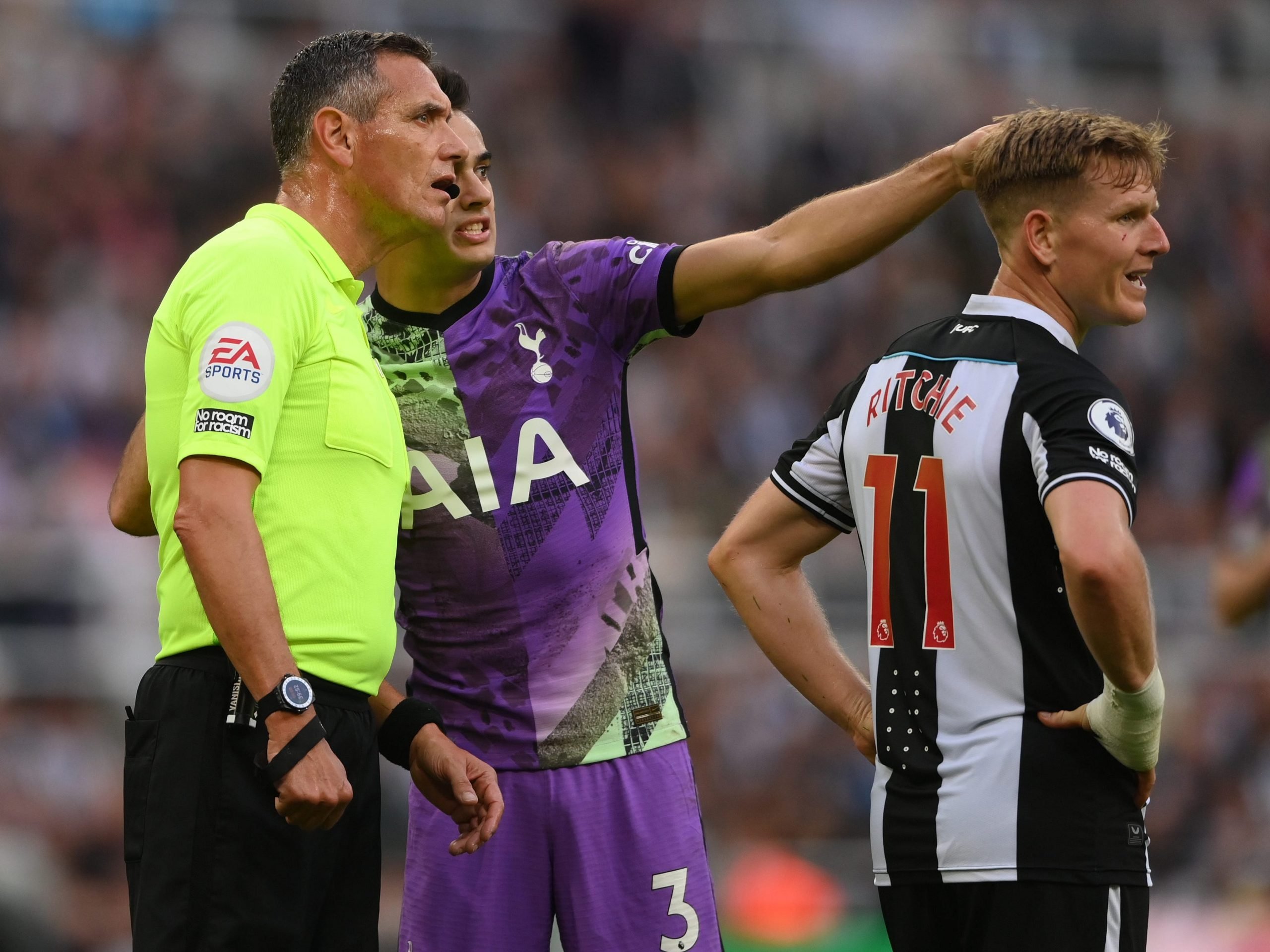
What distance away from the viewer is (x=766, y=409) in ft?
43.3

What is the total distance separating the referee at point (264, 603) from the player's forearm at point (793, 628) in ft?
2.96

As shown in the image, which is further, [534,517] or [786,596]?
[534,517]

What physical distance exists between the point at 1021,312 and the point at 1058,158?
0.32 metres

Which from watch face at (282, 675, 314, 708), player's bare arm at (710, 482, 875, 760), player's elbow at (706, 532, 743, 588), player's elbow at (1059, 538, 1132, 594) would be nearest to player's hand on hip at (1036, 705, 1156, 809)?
player's elbow at (1059, 538, 1132, 594)

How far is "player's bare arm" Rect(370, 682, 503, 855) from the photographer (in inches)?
149

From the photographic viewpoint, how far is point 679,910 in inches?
163

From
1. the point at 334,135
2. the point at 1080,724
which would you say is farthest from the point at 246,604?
the point at 1080,724

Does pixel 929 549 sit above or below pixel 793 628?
above

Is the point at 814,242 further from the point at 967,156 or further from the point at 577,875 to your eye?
the point at 577,875

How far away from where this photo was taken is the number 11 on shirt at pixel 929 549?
3.55 meters

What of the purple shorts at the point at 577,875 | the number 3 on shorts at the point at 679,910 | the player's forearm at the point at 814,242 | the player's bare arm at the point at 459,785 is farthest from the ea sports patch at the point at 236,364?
the number 3 on shorts at the point at 679,910

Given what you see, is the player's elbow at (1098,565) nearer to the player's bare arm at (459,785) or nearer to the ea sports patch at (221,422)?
the player's bare arm at (459,785)

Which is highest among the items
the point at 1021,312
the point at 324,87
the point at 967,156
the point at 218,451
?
the point at 324,87

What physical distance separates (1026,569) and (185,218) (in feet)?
33.2
